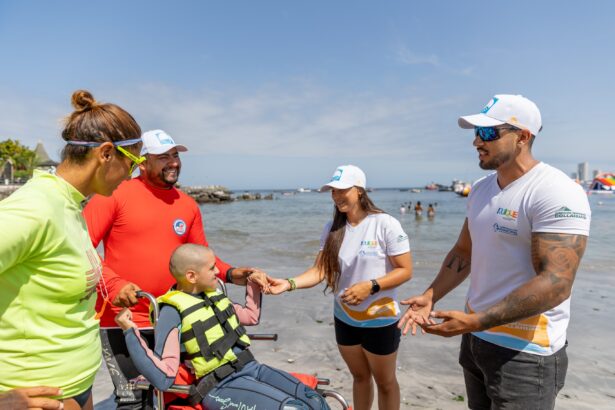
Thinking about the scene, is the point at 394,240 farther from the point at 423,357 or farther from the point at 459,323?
the point at 423,357

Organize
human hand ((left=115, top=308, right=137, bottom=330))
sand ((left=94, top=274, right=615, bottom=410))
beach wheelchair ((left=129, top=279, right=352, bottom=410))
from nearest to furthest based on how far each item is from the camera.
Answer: human hand ((left=115, top=308, right=137, bottom=330)) → beach wheelchair ((left=129, top=279, right=352, bottom=410)) → sand ((left=94, top=274, right=615, bottom=410))

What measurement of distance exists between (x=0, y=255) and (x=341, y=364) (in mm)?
4992

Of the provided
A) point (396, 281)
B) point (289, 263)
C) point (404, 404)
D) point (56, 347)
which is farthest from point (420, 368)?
point (289, 263)

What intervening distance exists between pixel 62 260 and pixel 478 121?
228 centimetres

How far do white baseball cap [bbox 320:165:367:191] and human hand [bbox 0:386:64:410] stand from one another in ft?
8.53

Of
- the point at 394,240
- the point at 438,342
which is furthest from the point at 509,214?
the point at 438,342

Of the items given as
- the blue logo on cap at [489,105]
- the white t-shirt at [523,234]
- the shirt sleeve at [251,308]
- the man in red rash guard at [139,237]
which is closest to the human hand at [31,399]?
the man in red rash guard at [139,237]

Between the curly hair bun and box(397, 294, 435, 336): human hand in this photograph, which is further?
box(397, 294, 435, 336): human hand

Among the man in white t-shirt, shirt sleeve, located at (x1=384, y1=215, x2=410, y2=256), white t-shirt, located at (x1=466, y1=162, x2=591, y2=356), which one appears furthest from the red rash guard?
white t-shirt, located at (x1=466, y1=162, x2=591, y2=356)

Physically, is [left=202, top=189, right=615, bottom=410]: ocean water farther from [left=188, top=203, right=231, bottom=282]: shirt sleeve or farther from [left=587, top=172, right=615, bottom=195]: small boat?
[left=587, top=172, right=615, bottom=195]: small boat

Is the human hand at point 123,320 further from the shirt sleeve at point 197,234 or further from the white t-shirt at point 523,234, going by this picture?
the white t-shirt at point 523,234

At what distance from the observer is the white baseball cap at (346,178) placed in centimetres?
365

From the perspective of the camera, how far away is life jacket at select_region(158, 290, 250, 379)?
8.57 feet

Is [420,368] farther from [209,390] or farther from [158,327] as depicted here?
[158,327]
